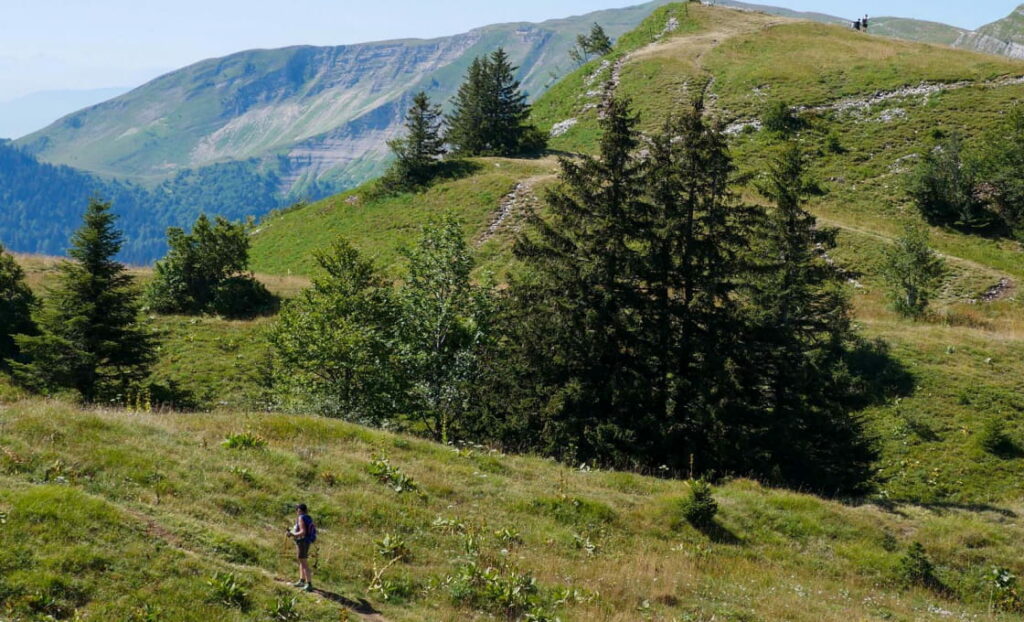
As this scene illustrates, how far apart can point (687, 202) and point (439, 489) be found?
50.1 ft

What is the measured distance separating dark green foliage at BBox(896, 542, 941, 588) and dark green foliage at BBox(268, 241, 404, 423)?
19.6 metres

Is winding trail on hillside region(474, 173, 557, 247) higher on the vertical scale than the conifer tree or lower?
lower

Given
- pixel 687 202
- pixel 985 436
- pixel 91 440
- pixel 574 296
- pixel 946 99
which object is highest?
pixel 946 99

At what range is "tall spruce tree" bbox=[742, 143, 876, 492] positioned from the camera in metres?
26.5

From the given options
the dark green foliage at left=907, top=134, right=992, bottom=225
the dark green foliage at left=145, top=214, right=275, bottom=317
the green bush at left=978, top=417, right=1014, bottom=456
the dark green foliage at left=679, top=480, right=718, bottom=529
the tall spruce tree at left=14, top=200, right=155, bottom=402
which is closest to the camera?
the dark green foliage at left=679, top=480, right=718, bottom=529

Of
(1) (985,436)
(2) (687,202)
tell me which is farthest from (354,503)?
(1) (985,436)

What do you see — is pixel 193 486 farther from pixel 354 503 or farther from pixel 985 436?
pixel 985 436

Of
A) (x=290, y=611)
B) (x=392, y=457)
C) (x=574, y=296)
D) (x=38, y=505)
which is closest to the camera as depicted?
(x=290, y=611)

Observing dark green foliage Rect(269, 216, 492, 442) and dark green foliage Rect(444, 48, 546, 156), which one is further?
dark green foliage Rect(444, 48, 546, 156)

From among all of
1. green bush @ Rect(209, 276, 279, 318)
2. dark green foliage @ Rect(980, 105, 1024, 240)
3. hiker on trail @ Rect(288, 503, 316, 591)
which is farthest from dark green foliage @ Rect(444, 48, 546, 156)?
hiker on trail @ Rect(288, 503, 316, 591)

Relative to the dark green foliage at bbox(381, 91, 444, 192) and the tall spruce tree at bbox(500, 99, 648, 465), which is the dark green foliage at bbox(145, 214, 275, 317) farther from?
the tall spruce tree at bbox(500, 99, 648, 465)

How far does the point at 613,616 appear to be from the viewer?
46.0ft

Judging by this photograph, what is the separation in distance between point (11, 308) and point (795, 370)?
133 ft

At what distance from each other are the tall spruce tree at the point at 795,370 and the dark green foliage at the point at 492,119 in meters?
49.2
